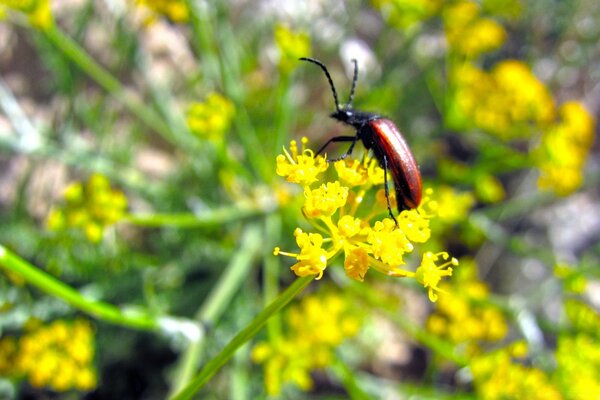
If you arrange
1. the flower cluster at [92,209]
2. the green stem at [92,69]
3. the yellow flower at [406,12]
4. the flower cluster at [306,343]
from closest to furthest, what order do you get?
the flower cluster at [92,209] → the green stem at [92,69] → the flower cluster at [306,343] → the yellow flower at [406,12]

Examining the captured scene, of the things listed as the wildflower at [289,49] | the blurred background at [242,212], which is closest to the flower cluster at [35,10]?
the blurred background at [242,212]

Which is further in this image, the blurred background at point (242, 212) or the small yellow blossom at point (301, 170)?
the blurred background at point (242, 212)

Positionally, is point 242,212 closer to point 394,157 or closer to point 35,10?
point 35,10

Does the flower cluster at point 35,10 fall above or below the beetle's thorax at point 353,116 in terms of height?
above

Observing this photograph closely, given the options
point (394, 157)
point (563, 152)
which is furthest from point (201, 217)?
point (563, 152)

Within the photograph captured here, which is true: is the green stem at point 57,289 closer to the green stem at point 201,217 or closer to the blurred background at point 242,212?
the blurred background at point 242,212

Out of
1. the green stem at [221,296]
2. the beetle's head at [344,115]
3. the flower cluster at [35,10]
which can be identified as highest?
the flower cluster at [35,10]

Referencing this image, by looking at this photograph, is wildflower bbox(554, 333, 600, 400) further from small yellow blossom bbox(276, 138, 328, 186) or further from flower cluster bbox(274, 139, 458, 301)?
small yellow blossom bbox(276, 138, 328, 186)
